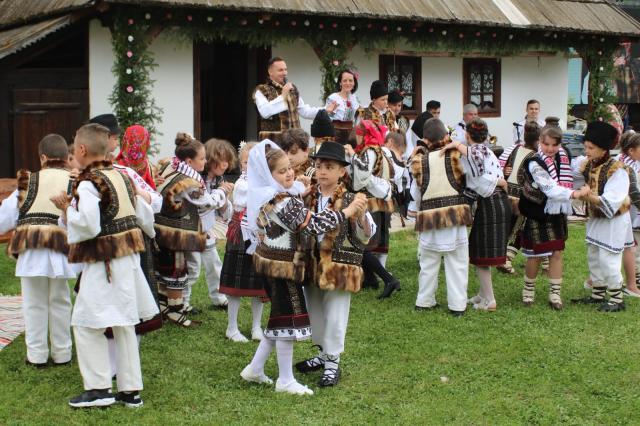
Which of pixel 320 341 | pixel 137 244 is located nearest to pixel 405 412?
pixel 320 341

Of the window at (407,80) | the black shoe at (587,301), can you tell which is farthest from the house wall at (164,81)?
the black shoe at (587,301)

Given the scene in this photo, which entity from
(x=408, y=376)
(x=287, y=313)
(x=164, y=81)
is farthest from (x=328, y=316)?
(x=164, y=81)

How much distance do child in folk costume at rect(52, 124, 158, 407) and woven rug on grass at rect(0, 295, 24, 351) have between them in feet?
Result: 5.85

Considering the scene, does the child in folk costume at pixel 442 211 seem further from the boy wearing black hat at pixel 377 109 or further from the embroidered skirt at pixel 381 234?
the boy wearing black hat at pixel 377 109

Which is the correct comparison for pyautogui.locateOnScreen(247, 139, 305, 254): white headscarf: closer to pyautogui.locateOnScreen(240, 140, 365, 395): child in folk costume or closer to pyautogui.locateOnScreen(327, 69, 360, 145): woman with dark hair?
pyautogui.locateOnScreen(240, 140, 365, 395): child in folk costume

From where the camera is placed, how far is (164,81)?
12758mm

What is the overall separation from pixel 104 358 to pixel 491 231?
3.63 metres

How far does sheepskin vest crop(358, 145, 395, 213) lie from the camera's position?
22.8 feet

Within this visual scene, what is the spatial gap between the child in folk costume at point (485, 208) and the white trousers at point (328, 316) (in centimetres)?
206

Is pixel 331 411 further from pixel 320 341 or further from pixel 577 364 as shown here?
pixel 577 364

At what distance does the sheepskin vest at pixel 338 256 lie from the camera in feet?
16.9

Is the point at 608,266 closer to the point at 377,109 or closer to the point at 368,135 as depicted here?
the point at 368,135

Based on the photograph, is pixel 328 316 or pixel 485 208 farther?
pixel 485 208

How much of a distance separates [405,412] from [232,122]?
12.0 m
